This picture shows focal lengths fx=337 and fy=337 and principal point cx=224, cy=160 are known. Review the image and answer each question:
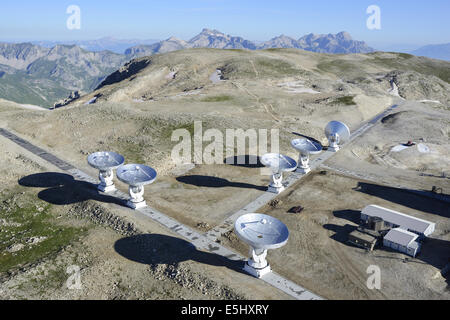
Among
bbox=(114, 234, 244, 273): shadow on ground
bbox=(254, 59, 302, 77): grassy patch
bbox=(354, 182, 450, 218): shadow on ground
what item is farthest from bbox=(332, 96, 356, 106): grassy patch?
bbox=(114, 234, 244, 273): shadow on ground

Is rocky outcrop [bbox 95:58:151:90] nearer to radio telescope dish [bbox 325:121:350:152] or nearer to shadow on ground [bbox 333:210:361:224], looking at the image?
radio telescope dish [bbox 325:121:350:152]

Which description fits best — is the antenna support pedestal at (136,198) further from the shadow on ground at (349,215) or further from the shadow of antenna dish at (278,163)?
the shadow on ground at (349,215)

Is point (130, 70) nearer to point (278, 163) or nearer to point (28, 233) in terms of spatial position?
point (278, 163)

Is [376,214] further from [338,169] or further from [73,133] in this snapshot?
[73,133]

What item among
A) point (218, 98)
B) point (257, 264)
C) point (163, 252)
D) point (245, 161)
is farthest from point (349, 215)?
point (218, 98)

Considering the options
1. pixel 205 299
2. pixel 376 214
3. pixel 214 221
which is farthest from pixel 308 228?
pixel 205 299

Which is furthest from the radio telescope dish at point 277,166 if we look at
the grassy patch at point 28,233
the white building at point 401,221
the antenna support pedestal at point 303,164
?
the grassy patch at point 28,233
